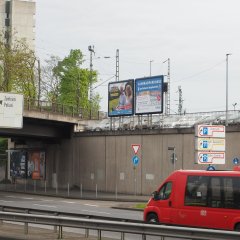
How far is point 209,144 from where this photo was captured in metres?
27.2

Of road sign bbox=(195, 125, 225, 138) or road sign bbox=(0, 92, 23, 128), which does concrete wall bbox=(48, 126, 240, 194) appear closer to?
road sign bbox=(0, 92, 23, 128)

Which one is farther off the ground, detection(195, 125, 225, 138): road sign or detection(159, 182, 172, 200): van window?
detection(195, 125, 225, 138): road sign

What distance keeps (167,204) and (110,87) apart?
120 feet

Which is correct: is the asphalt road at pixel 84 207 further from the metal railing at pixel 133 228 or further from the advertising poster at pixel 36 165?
the advertising poster at pixel 36 165

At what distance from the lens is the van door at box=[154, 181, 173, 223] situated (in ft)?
55.1

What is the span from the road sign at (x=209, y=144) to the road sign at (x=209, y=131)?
0.19 metres

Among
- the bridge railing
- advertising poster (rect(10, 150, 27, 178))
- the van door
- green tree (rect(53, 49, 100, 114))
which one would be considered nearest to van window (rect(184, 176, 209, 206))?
the van door

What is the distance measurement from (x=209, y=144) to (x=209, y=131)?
23.8 inches

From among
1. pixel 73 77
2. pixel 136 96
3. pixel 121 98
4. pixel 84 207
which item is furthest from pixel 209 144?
pixel 73 77

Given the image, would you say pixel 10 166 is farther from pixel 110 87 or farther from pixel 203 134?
pixel 203 134

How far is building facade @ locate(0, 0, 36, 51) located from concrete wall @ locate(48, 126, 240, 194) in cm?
9083

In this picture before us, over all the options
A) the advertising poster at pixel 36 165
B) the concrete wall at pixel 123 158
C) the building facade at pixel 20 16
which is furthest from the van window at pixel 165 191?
the building facade at pixel 20 16

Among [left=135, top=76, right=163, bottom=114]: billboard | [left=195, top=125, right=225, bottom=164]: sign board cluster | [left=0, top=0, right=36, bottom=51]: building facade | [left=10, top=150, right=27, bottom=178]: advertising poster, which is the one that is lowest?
[left=10, top=150, right=27, bottom=178]: advertising poster

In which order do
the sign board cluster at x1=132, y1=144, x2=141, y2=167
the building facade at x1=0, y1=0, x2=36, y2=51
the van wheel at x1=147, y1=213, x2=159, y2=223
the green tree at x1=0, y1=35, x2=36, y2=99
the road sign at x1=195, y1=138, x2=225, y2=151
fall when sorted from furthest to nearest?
the building facade at x1=0, y1=0, x2=36, y2=51
the green tree at x1=0, y1=35, x2=36, y2=99
the sign board cluster at x1=132, y1=144, x2=141, y2=167
the road sign at x1=195, y1=138, x2=225, y2=151
the van wheel at x1=147, y1=213, x2=159, y2=223
